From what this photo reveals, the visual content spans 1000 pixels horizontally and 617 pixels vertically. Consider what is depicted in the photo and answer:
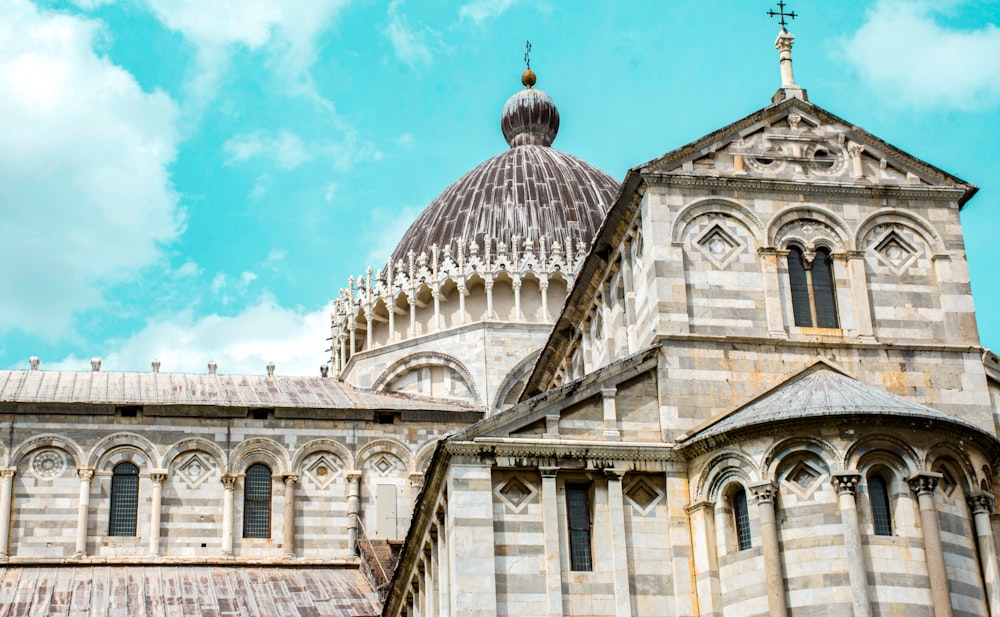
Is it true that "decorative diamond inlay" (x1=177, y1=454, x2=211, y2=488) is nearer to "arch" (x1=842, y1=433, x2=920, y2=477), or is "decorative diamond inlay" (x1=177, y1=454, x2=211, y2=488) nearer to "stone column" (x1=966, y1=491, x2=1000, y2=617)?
"arch" (x1=842, y1=433, x2=920, y2=477)

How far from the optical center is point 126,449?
154 ft

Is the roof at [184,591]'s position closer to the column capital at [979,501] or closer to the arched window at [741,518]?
the arched window at [741,518]

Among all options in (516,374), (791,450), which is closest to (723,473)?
(791,450)

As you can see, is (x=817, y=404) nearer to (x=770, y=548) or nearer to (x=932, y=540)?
(x=770, y=548)

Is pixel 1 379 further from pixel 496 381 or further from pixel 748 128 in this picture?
pixel 748 128

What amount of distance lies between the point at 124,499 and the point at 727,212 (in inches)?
868

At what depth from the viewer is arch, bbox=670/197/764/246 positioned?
3175 cm

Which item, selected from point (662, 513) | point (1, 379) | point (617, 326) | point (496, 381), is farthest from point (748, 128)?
point (1, 379)

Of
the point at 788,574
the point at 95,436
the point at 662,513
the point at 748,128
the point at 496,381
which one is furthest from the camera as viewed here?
the point at 496,381

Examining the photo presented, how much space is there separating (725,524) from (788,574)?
165 cm

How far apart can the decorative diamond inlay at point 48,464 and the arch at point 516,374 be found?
13.0 metres

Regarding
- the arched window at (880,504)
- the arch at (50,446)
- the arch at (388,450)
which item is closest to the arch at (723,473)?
the arched window at (880,504)

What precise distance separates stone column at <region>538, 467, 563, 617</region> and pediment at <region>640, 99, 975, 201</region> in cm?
719

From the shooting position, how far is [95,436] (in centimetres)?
4684
